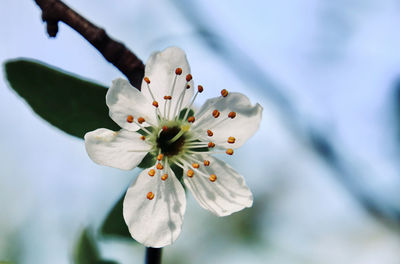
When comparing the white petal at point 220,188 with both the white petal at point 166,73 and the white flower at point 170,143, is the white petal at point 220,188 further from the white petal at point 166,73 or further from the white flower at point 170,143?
the white petal at point 166,73

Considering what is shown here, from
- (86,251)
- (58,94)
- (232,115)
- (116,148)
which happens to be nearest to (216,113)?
(232,115)

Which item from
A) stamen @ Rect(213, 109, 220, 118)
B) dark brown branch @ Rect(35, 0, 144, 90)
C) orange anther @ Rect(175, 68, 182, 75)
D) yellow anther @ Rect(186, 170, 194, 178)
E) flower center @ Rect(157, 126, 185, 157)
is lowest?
yellow anther @ Rect(186, 170, 194, 178)

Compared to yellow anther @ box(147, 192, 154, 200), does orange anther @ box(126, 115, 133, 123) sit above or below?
above

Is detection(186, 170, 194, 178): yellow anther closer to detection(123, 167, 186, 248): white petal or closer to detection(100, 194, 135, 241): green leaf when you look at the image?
detection(123, 167, 186, 248): white petal

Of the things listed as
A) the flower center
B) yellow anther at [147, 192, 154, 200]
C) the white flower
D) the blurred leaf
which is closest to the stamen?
the white flower

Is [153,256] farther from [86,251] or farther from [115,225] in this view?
[86,251]

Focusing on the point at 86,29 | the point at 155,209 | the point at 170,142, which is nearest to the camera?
the point at 86,29

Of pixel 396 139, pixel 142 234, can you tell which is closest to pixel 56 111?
pixel 142 234
